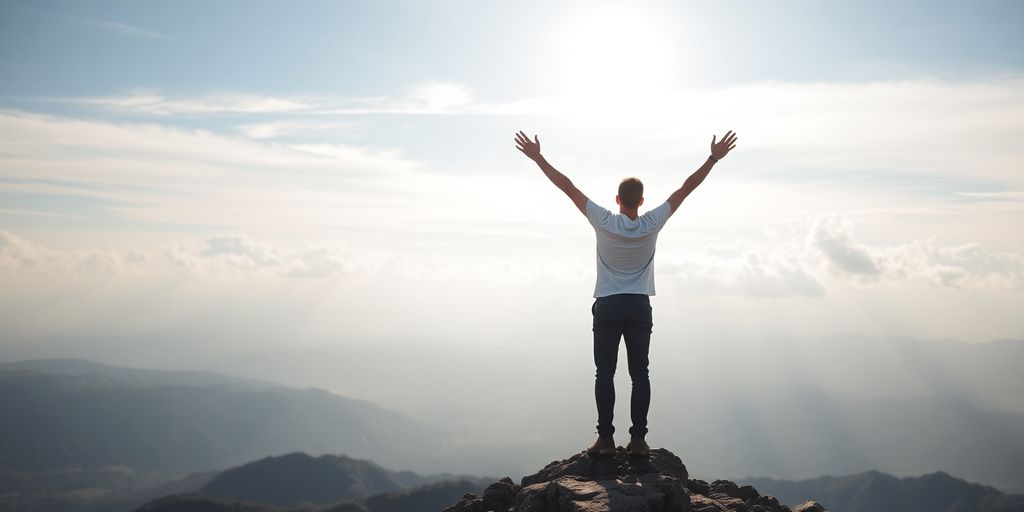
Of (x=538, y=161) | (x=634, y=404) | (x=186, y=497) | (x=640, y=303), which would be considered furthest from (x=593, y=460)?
(x=186, y=497)

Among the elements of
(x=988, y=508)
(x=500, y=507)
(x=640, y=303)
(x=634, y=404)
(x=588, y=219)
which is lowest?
(x=988, y=508)

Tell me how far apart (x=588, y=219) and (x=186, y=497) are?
18162 centimetres

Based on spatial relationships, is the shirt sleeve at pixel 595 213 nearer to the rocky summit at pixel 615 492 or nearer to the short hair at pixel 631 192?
the short hair at pixel 631 192

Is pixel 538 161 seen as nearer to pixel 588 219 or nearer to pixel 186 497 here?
pixel 588 219

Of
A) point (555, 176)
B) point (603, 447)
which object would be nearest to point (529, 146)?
point (555, 176)

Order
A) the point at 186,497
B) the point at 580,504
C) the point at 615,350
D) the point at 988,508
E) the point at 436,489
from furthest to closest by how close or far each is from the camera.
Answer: the point at 988,508 < the point at 436,489 < the point at 186,497 < the point at 615,350 < the point at 580,504

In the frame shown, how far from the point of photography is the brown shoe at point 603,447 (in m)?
12.4

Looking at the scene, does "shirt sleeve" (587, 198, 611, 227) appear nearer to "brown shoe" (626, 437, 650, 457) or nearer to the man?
the man

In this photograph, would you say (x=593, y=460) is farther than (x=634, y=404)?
Yes

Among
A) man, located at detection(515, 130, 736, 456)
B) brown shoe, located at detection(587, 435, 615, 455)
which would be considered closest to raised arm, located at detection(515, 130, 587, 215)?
man, located at detection(515, 130, 736, 456)

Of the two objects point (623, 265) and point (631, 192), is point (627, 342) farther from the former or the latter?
point (631, 192)

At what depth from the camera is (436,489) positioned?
587 ft

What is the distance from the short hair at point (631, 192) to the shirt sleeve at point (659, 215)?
11.3 inches

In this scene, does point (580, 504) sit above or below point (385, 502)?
above
